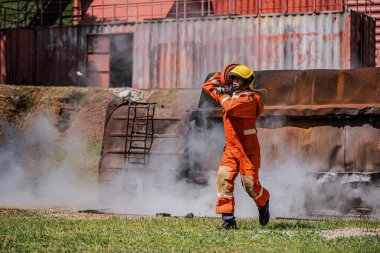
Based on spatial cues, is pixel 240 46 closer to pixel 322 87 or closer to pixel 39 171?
pixel 39 171

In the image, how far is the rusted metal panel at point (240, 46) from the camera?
2434 cm

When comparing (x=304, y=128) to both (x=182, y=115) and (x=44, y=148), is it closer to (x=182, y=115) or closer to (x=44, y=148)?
(x=182, y=115)

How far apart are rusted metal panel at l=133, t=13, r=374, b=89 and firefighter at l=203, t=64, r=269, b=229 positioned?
1507 centimetres

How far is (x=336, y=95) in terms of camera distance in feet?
40.9

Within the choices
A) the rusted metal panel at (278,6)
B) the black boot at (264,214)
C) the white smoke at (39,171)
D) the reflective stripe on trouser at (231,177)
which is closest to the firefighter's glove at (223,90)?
the reflective stripe on trouser at (231,177)

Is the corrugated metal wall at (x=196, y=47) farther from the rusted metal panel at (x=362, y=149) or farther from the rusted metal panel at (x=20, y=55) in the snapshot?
the rusted metal panel at (x=362, y=149)

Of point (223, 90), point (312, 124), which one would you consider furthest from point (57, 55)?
point (223, 90)

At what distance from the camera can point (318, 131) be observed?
12.4 meters

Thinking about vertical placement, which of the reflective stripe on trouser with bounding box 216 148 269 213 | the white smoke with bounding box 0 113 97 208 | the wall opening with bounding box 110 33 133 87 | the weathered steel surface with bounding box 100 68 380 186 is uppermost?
the wall opening with bounding box 110 33 133 87

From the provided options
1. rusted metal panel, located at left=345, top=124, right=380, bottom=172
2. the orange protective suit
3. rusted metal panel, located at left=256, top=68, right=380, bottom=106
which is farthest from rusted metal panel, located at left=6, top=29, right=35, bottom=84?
the orange protective suit

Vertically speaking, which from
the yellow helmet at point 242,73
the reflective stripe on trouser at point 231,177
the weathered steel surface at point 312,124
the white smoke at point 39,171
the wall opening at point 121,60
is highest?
the wall opening at point 121,60

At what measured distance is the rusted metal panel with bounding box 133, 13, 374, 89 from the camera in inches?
958

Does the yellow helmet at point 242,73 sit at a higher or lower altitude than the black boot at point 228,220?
higher

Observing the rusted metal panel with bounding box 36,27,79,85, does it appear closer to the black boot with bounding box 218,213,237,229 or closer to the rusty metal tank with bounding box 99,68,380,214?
the rusty metal tank with bounding box 99,68,380,214
